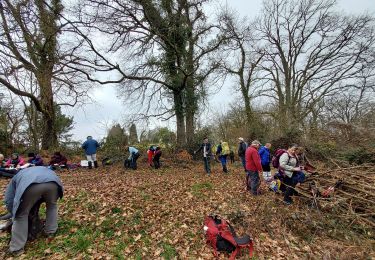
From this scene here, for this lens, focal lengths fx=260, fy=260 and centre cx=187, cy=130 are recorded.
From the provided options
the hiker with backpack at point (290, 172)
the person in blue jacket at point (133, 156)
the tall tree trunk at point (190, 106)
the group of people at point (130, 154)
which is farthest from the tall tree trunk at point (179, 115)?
the hiker with backpack at point (290, 172)

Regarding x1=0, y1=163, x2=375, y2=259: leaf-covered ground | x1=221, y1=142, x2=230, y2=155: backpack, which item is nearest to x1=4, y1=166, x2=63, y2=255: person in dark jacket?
x1=0, y1=163, x2=375, y2=259: leaf-covered ground

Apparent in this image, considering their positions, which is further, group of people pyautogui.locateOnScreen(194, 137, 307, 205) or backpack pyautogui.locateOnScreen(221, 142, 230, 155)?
backpack pyautogui.locateOnScreen(221, 142, 230, 155)

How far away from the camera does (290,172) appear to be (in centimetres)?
745

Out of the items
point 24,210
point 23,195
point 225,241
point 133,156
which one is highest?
point 133,156

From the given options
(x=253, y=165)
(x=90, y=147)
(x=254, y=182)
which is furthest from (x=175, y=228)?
(x=90, y=147)

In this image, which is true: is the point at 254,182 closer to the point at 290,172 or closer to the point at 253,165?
the point at 253,165

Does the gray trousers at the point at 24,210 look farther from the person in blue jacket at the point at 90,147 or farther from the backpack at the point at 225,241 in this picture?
the person in blue jacket at the point at 90,147

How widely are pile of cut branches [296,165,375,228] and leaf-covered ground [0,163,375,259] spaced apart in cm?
30

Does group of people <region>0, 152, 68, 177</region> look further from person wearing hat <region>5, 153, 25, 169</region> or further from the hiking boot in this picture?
the hiking boot

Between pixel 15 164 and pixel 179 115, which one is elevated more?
pixel 179 115

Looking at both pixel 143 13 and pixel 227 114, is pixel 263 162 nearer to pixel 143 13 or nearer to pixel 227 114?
pixel 143 13

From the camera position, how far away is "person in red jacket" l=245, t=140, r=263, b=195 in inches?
312

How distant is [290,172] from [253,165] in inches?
43.2

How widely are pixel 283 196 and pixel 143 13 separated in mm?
12412
